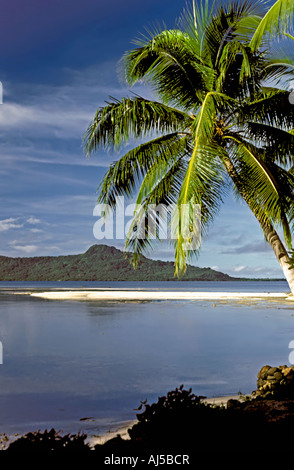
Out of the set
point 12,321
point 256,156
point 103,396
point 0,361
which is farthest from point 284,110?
point 12,321

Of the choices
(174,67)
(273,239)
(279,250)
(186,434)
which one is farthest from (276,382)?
(174,67)

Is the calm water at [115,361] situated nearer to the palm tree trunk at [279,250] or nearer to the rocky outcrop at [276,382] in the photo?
the rocky outcrop at [276,382]

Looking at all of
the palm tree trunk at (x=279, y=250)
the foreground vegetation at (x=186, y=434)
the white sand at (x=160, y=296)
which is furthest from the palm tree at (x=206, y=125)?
the white sand at (x=160, y=296)

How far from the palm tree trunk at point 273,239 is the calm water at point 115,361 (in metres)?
3.22

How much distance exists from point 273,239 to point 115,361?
724cm

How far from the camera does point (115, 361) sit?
1399 cm

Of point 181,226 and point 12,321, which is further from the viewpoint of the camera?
point 12,321

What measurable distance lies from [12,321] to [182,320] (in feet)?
30.2

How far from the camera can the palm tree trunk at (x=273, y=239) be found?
8.27 meters

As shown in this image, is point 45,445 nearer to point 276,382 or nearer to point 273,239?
point 276,382

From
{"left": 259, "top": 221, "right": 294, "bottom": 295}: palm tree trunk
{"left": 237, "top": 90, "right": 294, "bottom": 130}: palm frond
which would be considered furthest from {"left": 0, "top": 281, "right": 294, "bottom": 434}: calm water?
{"left": 237, "top": 90, "right": 294, "bottom": 130}: palm frond

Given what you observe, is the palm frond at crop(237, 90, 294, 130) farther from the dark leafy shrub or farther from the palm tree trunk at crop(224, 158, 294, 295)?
the dark leafy shrub

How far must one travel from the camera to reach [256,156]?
29.7 ft
